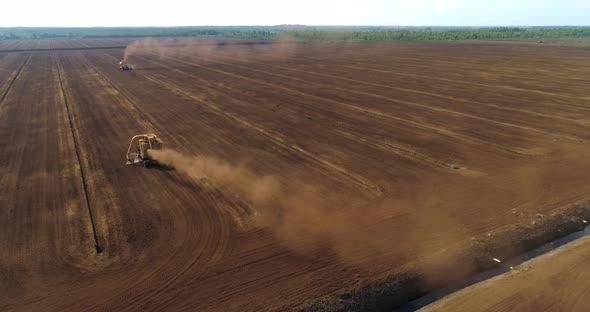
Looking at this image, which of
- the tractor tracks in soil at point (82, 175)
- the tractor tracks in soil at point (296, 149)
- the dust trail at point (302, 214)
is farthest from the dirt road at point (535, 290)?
the tractor tracks in soil at point (82, 175)

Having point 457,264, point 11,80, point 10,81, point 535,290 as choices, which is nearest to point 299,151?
point 457,264

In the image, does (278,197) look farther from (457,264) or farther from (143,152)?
(143,152)

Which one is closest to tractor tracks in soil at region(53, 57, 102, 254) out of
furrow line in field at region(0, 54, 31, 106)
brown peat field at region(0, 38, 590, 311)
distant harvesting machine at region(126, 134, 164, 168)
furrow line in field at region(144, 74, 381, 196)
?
brown peat field at region(0, 38, 590, 311)

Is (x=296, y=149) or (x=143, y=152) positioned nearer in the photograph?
(x=143, y=152)

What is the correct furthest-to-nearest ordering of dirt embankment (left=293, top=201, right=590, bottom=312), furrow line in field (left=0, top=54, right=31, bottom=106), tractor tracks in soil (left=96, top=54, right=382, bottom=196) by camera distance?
furrow line in field (left=0, top=54, right=31, bottom=106), tractor tracks in soil (left=96, top=54, right=382, bottom=196), dirt embankment (left=293, top=201, right=590, bottom=312)

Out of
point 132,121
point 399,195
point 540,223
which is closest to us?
point 540,223

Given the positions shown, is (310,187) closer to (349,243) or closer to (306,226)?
(306,226)

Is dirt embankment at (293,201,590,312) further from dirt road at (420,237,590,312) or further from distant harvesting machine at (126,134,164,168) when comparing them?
distant harvesting machine at (126,134,164,168)

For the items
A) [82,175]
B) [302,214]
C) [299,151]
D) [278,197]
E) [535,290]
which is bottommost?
[535,290]

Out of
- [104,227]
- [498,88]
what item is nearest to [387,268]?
[104,227]
